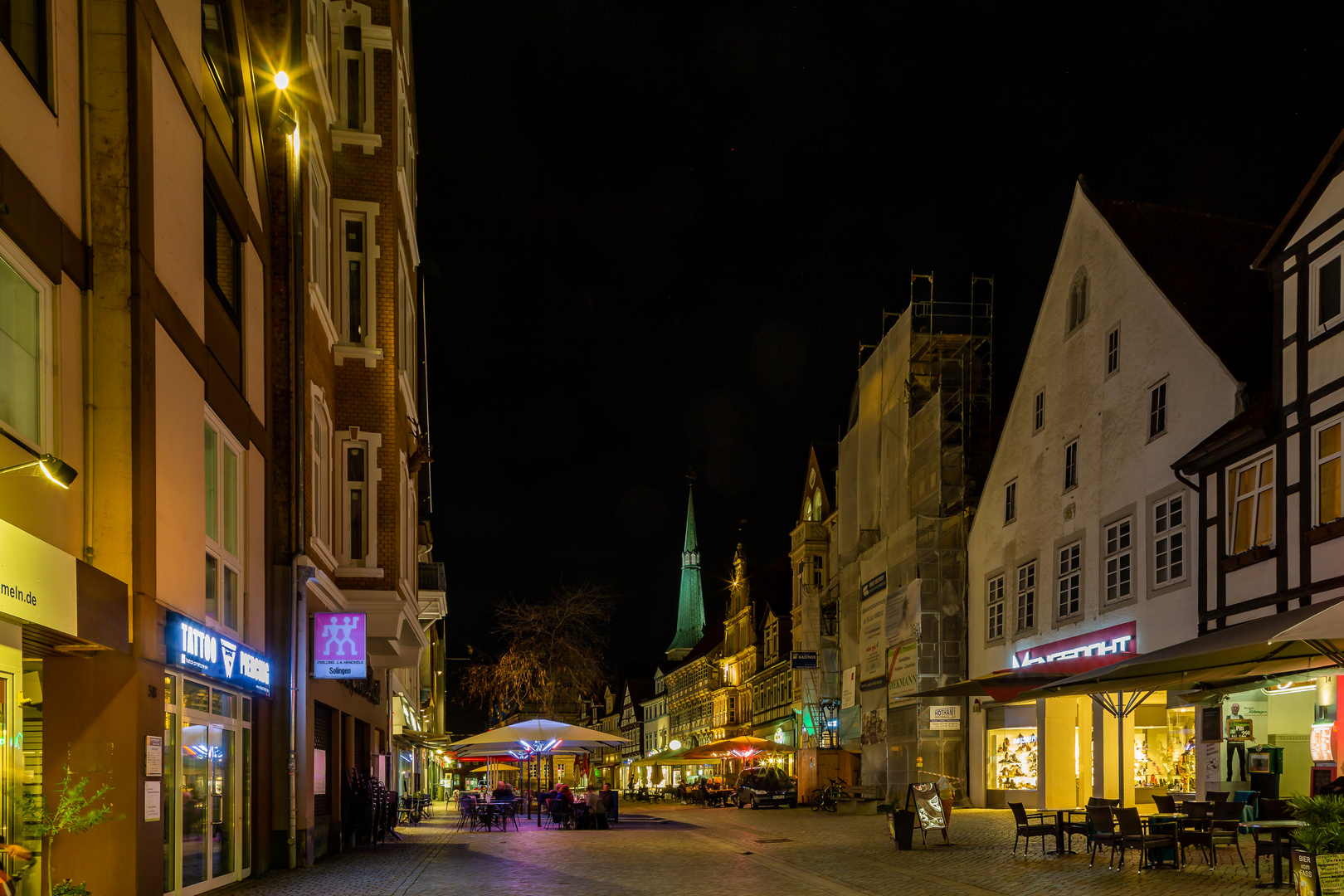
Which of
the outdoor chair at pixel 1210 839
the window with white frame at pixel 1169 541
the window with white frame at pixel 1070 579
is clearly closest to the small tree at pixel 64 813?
the outdoor chair at pixel 1210 839

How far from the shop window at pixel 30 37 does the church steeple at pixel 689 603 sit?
408 feet

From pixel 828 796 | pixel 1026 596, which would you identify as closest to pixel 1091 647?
pixel 1026 596

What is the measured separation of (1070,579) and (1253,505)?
8128 millimetres

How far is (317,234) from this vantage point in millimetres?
19891

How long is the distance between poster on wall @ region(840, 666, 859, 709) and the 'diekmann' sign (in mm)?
34670

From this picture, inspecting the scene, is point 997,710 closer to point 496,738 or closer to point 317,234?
point 496,738

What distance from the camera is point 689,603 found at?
142 metres

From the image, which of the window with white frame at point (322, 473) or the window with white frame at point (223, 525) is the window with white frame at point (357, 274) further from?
the window with white frame at point (223, 525)

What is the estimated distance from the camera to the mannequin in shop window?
21.5 m

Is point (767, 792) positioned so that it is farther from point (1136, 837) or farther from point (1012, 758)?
point (1136, 837)

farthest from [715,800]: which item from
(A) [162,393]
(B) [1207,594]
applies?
(A) [162,393]

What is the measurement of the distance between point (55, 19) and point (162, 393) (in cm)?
324

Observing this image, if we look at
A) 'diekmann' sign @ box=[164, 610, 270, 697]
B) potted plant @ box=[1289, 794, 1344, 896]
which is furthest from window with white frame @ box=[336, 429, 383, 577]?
potted plant @ box=[1289, 794, 1344, 896]

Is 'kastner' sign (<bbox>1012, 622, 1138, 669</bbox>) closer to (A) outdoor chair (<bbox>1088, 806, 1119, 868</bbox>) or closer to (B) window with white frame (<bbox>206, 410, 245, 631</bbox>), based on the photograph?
(A) outdoor chair (<bbox>1088, 806, 1119, 868</bbox>)
